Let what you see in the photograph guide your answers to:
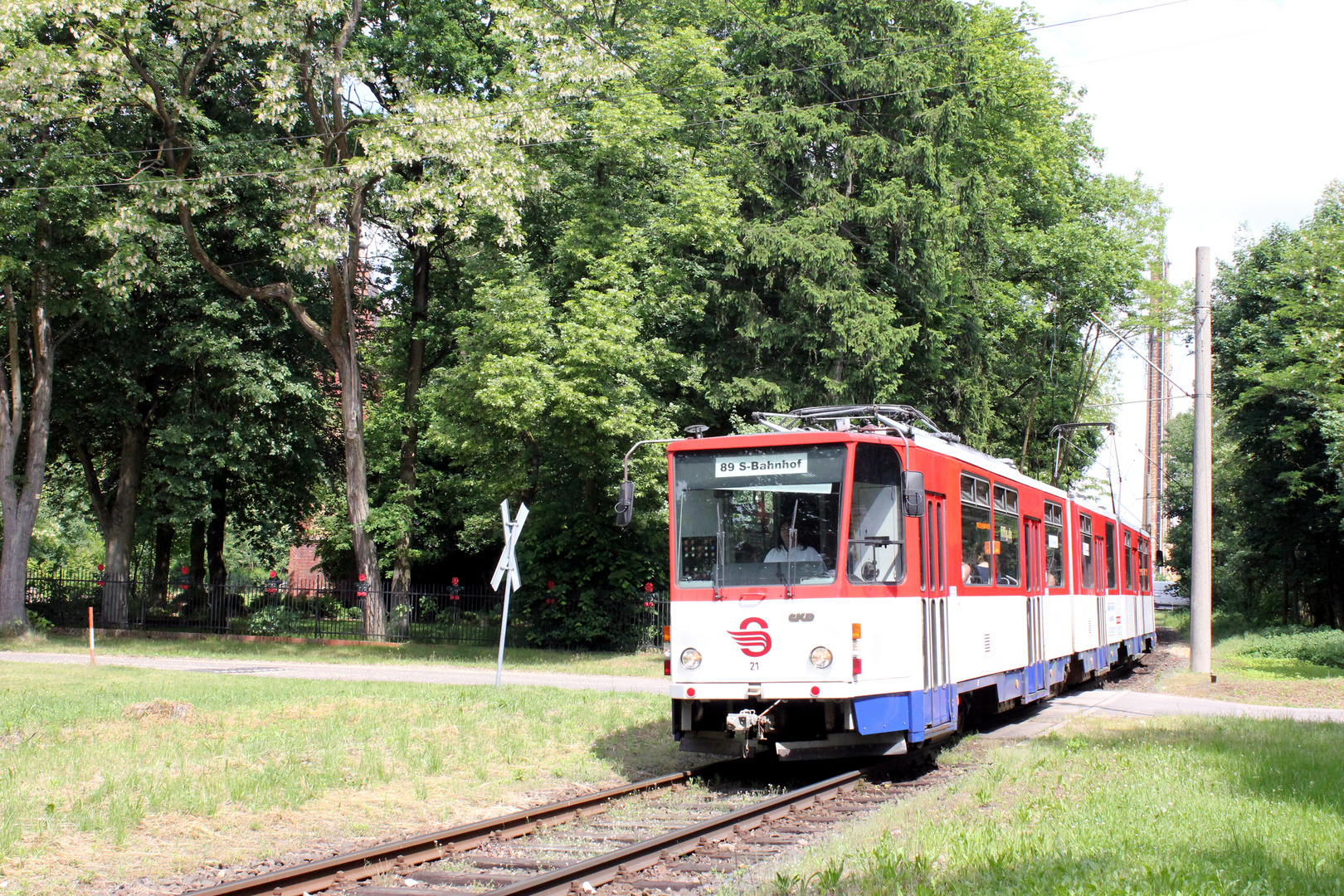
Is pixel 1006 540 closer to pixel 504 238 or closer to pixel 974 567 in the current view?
pixel 974 567

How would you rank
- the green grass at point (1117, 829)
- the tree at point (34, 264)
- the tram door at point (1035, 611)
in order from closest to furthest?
1. the green grass at point (1117, 829)
2. the tram door at point (1035, 611)
3. the tree at point (34, 264)

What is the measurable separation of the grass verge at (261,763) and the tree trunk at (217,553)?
13764 millimetres

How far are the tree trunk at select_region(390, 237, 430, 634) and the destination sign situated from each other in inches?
849

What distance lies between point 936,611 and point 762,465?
2.29 metres

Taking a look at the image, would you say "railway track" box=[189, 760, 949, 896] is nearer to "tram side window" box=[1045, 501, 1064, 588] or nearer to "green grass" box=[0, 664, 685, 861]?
"green grass" box=[0, 664, 685, 861]

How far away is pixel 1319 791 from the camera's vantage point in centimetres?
887

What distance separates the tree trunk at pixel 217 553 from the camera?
31031mm

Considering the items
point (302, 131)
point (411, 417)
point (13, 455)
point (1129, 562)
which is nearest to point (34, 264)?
point (13, 455)

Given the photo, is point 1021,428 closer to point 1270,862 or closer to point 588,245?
point 588,245

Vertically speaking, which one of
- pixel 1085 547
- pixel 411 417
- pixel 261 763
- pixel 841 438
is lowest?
pixel 261 763

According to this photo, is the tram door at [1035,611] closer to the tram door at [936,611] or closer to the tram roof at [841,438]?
the tram roof at [841,438]

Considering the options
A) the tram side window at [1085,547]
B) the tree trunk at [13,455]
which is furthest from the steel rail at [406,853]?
the tree trunk at [13,455]

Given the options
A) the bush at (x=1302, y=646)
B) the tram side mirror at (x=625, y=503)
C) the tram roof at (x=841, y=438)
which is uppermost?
the tram roof at (x=841, y=438)

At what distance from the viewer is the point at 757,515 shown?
10531 millimetres
